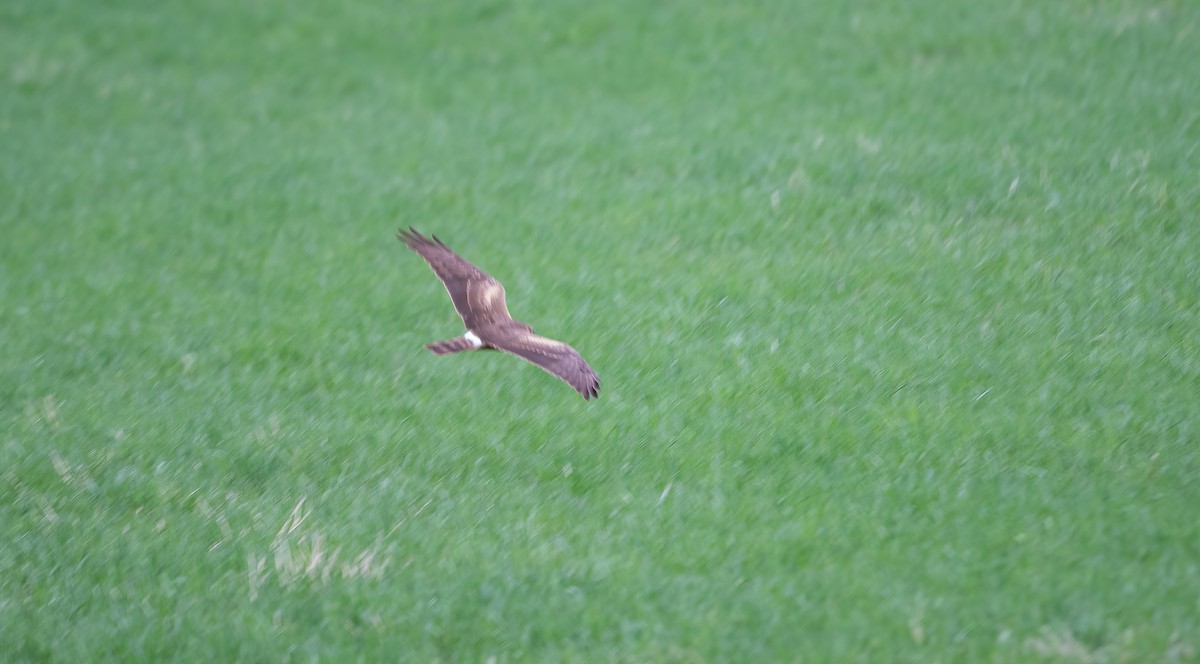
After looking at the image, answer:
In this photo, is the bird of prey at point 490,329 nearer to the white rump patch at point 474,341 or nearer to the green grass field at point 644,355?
the white rump patch at point 474,341

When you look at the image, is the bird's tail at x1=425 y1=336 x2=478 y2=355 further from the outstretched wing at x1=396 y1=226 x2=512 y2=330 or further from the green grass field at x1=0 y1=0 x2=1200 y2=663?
the green grass field at x1=0 y1=0 x2=1200 y2=663

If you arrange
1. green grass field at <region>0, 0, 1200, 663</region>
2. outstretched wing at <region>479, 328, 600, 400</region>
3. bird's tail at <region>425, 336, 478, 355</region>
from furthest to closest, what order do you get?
bird's tail at <region>425, 336, 478, 355</region> < outstretched wing at <region>479, 328, 600, 400</region> < green grass field at <region>0, 0, 1200, 663</region>

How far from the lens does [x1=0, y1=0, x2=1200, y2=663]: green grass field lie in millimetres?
4898

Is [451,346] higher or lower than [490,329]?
higher

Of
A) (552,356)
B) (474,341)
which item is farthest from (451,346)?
(552,356)

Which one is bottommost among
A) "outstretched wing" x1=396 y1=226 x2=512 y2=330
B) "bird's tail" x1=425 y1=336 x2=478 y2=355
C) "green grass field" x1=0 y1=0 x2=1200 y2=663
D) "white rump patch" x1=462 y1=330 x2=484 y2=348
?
"green grass field" x1=0 y1=0 x2=1200 y2=663

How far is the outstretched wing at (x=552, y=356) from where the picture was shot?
201 inches

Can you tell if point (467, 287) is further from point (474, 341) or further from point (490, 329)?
point (474, 341)

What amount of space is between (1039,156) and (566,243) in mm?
3590

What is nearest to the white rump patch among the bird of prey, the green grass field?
the bird of prey

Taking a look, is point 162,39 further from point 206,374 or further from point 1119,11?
point 1119,11

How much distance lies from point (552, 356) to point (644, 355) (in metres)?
1.73

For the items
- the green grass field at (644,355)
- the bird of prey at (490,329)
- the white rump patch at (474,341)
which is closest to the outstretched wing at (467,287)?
the bird of prey at (490,329)

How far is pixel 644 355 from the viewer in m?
6.97
